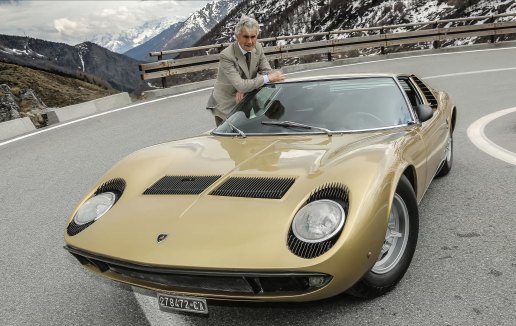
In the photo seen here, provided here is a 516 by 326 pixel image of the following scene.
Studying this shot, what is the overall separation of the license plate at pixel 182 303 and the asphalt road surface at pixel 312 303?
0.18 ft

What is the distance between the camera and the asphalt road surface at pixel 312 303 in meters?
2.67

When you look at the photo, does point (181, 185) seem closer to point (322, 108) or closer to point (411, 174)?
point (322, 108)

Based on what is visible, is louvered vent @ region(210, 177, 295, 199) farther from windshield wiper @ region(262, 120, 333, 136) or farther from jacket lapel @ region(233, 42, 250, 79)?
jacket lapel @ region(233, 42, 250, 79)

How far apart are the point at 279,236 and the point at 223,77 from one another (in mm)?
3152

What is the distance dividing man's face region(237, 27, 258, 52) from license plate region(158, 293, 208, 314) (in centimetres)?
312

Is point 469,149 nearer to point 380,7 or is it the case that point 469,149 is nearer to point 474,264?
point 474,264

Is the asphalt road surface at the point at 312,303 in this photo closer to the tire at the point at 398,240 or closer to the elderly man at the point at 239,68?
the tire at the point at 398,240

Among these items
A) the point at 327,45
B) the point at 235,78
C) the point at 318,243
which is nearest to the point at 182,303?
the point at 318,243

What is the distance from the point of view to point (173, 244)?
242cm

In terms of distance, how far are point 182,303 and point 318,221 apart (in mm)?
749

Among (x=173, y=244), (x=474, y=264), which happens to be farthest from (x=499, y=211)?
(x=173, y=244)

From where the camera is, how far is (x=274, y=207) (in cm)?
255

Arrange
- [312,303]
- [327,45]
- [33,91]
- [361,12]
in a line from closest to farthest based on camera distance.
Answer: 1. [312,303]
2. [327,45]
3. [33,91]
4. [361,12]

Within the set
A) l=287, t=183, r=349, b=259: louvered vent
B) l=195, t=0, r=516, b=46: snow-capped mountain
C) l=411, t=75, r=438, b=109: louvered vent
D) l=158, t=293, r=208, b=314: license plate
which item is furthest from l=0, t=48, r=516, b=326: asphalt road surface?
l=195, t=0, r=516, b=46: snow-capped mountain
